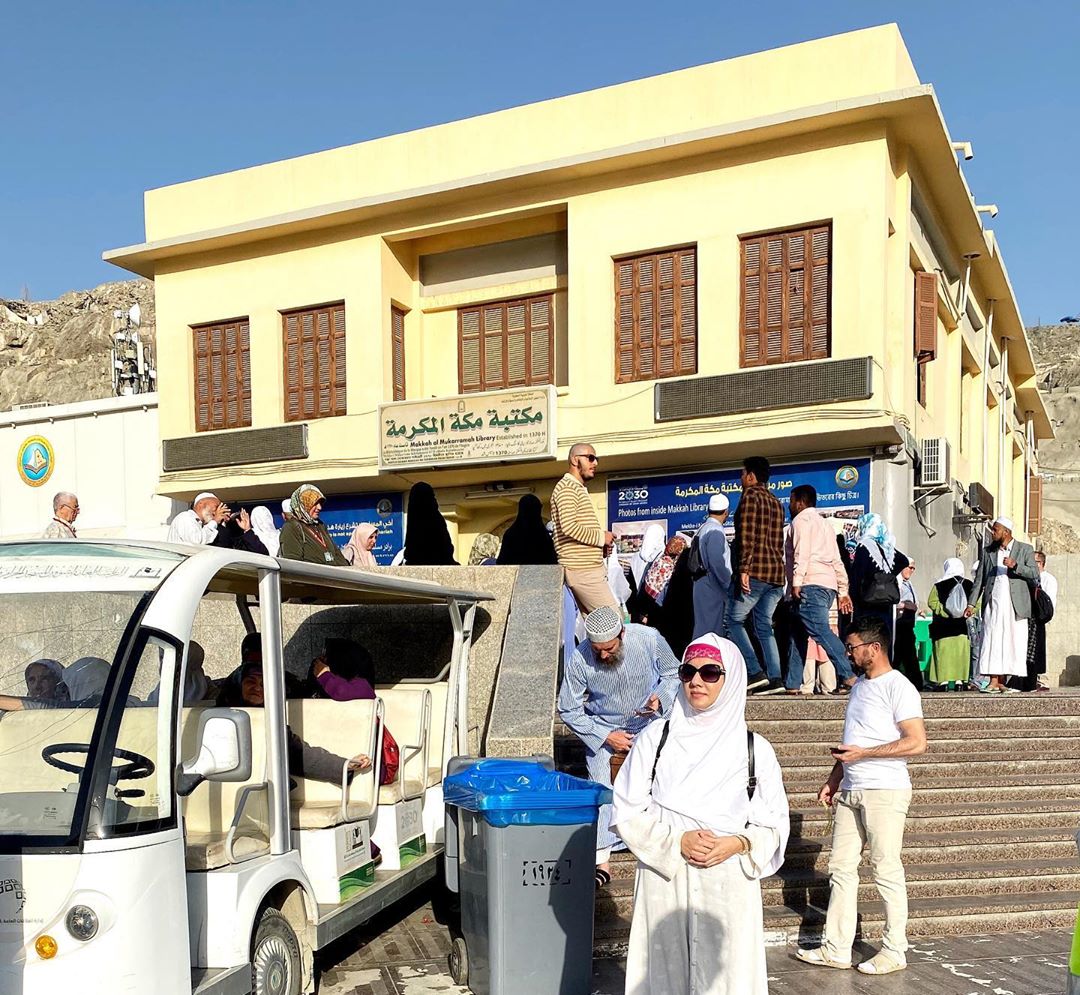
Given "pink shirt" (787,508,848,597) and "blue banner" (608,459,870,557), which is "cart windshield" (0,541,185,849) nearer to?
"pink shirt" (787,508,848,597)

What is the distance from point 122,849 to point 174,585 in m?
1.00

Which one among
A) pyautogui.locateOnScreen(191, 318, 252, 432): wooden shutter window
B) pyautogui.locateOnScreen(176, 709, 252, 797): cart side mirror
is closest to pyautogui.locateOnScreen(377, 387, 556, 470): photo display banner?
pyautogui.locateOnScreen(191, 318, 252, 432): wooden shutter window

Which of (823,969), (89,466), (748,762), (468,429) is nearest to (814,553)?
(823,969)

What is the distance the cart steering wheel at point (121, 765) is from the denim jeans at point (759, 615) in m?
6.45

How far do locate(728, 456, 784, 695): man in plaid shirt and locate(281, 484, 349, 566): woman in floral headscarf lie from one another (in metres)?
3.35

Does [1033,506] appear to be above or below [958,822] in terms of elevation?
above

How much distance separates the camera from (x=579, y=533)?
28.7ft

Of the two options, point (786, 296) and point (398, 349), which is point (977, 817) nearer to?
point (786, 296)

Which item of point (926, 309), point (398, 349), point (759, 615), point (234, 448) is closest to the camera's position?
point (759, 615)

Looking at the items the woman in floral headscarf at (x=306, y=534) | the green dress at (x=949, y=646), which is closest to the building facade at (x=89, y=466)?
the woman in floral headscarf at (x=306, y=534)

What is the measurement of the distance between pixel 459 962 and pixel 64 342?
168ft

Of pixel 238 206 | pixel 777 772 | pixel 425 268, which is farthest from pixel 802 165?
pixel 777 772

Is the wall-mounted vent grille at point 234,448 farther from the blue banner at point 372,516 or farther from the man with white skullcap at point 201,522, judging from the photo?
the man with white skullcap at point 201,522

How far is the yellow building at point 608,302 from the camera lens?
16.9m
